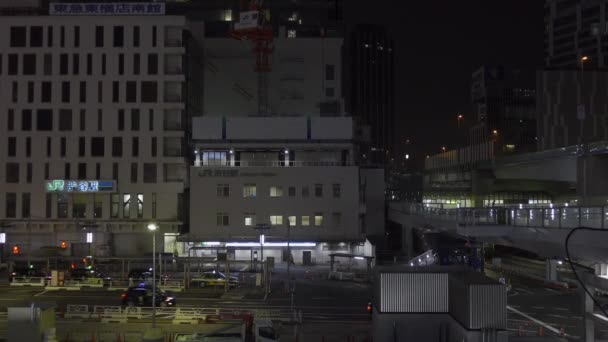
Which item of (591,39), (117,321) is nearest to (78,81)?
(117,321)

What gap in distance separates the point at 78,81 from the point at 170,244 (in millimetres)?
19899

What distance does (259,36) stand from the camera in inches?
2785

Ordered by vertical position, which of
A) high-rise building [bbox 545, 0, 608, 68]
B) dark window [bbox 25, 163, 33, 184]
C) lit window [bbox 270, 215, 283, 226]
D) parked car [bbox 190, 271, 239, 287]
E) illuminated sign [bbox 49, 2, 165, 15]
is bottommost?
parked car [bbox 190, 271, 239, 287]

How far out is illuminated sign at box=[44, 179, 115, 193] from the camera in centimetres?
6444

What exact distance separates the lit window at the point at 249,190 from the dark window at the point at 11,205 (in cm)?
2446

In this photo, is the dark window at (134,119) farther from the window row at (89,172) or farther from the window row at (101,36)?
the window row at (101,36)

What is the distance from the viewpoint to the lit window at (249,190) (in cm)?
6306

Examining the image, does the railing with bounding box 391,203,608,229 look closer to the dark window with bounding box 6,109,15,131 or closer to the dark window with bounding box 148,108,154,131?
the dark window with bounding box 148,108,154,131

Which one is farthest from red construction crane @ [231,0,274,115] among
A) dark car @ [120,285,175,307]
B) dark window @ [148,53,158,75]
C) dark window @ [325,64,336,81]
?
dark car @ [120,285,175,307]

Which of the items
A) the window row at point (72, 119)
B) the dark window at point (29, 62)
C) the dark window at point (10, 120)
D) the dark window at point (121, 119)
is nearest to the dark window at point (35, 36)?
the dark window at point (29, 62)

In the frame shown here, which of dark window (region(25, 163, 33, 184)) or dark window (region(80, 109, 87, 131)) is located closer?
dark window (region(25, 163, 33, 184))

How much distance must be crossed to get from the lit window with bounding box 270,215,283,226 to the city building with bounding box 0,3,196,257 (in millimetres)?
10162

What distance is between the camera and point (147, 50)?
217 ft

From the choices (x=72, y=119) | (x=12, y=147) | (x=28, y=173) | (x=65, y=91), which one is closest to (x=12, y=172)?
(x=28, y=173)
